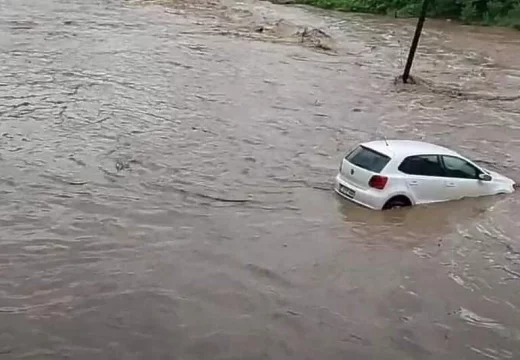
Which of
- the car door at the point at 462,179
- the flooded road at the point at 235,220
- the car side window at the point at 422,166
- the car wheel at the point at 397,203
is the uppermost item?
the car side window at the point at 422,166

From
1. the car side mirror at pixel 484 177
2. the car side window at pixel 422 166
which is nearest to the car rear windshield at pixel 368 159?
the car side window at pixel 422 166

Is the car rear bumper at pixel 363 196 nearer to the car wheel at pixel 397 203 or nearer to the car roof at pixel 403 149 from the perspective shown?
the car wheel at pixel 397 203

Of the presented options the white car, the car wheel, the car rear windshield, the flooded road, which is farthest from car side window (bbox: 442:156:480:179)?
the car rear windshield

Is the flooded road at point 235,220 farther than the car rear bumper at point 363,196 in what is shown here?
No

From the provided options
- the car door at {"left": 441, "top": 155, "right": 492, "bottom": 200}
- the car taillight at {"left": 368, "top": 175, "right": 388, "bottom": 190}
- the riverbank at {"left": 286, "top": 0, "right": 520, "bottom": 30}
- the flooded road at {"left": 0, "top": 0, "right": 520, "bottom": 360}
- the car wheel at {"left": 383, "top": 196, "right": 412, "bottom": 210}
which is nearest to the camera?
the flooded road at {"left": 0, "top": 0, "right": 520, "bottom": 360}

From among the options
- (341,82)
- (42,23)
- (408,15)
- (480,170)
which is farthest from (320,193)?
(408,15)

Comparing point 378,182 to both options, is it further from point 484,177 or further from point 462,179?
point 484,177

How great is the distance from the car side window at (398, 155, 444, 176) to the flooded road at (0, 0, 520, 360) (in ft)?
2.03

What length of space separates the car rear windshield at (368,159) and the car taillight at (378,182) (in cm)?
13

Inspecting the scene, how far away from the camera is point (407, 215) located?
45.7 ft

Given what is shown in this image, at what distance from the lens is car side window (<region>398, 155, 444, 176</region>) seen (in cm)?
1412

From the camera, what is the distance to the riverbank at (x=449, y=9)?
40.0 metres

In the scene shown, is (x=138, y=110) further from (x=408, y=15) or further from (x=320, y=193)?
(x=408, y=15)

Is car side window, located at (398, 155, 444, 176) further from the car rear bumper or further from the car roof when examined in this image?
the car rear bumper
